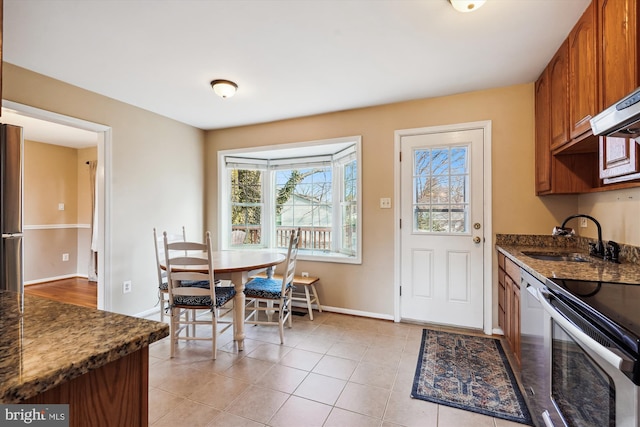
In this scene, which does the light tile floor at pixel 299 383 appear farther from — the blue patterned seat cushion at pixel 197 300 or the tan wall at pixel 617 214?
the tan wall at pixel 617 214

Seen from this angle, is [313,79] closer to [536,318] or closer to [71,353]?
[536,318]

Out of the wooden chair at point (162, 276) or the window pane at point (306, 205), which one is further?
the window pane at point (306, 205)

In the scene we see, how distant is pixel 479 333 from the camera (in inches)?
114

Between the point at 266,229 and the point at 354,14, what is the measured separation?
3.14m

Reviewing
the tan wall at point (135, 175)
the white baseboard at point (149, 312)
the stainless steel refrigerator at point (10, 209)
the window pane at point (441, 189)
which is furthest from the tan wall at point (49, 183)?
the window pane at point (441, 189)

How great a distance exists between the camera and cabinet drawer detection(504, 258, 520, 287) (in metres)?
2.08

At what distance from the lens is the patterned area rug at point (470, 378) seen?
1.83 m

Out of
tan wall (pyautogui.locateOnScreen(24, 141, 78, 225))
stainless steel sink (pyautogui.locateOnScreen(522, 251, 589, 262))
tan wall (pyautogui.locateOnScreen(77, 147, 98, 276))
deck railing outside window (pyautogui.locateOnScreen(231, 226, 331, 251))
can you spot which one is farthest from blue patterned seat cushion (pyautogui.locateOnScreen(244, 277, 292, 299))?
tan wall (pyautogui.locateOnScreen(24, 141, 78, 225))

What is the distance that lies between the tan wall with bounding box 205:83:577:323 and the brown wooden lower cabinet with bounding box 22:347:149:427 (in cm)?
280

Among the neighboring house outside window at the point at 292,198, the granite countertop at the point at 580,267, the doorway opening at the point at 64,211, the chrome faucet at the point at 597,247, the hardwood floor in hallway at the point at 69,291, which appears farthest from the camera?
the doorway opening at the point at 64,211

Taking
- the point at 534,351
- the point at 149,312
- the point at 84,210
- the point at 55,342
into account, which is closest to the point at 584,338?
the point at 534,351

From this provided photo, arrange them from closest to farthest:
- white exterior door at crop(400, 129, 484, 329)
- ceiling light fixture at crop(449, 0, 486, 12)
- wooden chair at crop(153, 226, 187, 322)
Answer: ceiling light fixture at crop(449, 0, 486, 12) → wooden chair at crop(153, 226, 187, 322) → white exterior door at crop(400, 129, 484, 329)

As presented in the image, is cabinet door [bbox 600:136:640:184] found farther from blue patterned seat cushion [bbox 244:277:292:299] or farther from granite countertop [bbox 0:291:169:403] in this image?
blue patterned seat cushion [bbox 244:277:292:299]

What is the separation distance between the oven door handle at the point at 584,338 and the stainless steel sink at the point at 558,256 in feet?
3.12
